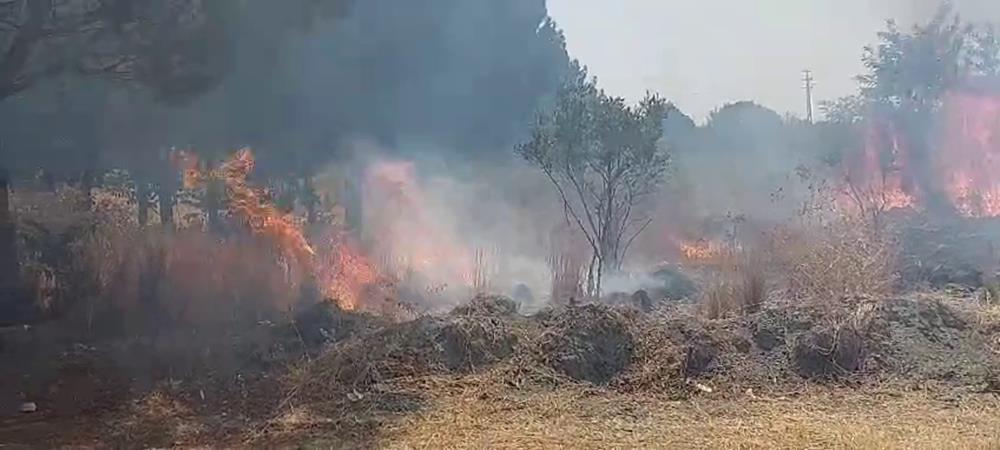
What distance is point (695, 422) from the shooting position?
657 cm

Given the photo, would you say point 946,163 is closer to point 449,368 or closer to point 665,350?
point 665,350

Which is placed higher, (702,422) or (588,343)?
(588,343)

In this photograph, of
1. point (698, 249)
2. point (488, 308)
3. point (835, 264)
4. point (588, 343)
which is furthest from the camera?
point (698, 249)

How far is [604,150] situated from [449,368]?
5968mm

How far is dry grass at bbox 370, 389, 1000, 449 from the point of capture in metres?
5.96

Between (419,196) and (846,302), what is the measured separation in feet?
38.0

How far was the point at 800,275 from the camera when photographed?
10.2 metres

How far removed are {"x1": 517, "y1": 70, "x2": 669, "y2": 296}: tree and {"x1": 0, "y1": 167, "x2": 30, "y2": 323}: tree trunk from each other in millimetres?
6622

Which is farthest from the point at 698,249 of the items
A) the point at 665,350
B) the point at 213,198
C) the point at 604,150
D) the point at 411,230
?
the point at 665,350

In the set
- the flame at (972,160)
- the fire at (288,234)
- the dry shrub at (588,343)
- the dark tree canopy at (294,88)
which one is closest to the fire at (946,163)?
the flame at (972,160)

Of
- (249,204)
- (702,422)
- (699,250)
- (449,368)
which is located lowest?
(702,422)

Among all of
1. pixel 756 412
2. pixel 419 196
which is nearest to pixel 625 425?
pixel 756 412

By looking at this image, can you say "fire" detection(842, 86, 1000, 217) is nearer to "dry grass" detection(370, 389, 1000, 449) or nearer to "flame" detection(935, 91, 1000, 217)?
"flame" detection(935, 91, 1000, 217)

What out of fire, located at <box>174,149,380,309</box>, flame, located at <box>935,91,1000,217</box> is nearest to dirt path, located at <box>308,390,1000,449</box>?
fire, located at <box>174,149,380,309</box>
